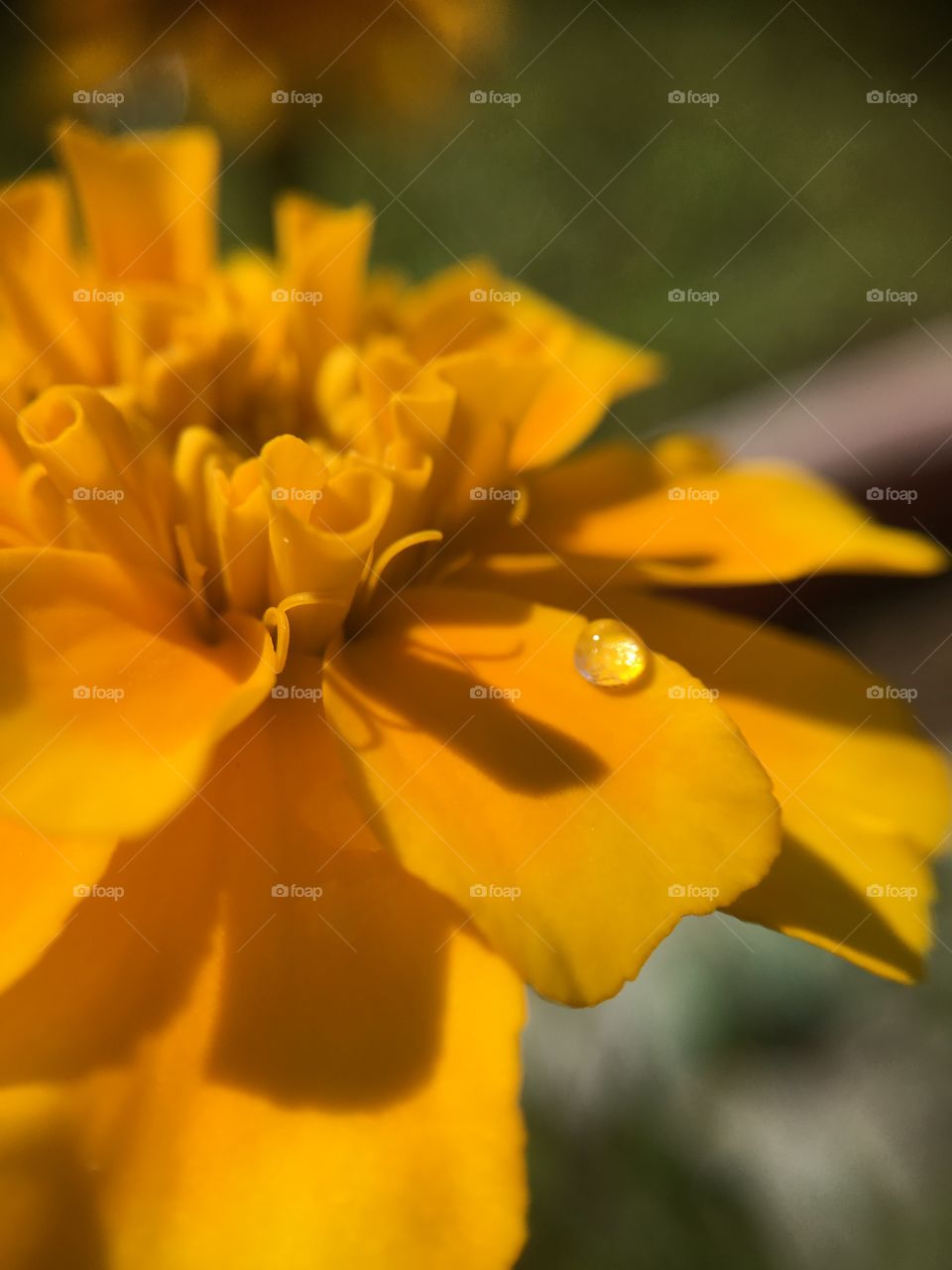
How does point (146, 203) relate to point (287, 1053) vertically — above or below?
above

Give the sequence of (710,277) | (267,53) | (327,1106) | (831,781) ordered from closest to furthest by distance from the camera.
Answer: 1. (327,1106)
2. (831,781)
3. (267,53)
4. (710,277)

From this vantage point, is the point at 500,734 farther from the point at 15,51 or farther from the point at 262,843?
the point at 15,51

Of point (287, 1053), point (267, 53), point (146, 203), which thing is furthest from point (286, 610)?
point (267, 53)

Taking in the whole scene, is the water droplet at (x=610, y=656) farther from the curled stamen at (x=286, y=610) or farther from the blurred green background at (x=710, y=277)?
the blurred green background at (x=710, y=277)

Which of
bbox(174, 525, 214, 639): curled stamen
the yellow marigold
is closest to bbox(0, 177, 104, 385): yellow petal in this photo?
the yellow marigold

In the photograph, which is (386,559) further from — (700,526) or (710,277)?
(710,277)

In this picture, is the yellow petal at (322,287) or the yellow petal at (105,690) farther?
the yellow petal at (322,287)

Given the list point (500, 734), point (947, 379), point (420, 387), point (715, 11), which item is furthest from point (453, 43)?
point (500, 734)

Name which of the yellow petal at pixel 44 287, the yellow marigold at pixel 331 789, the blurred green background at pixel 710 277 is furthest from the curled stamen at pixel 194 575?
the blurred green background at pixel 710 277
